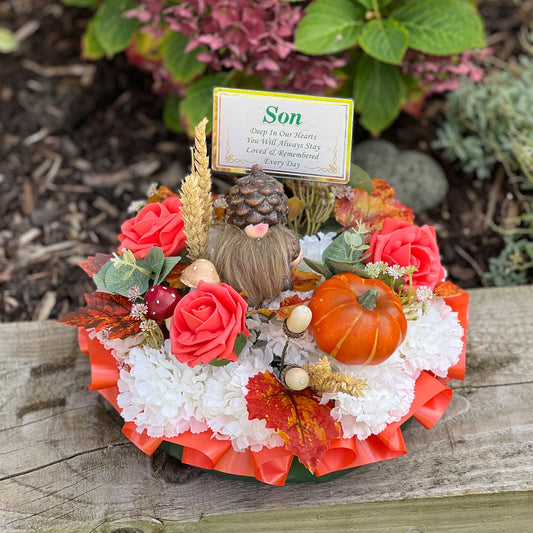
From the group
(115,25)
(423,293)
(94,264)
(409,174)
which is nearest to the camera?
(423,293)

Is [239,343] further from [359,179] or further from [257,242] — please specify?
[359,179]

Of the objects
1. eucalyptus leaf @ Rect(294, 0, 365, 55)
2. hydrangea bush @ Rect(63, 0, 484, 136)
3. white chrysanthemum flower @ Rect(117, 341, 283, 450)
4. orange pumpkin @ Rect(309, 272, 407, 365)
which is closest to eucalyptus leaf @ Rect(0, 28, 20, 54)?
hydrangea bush @ Rect(63, 0, 484, 136)

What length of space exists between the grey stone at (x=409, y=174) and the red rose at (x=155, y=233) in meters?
0.98

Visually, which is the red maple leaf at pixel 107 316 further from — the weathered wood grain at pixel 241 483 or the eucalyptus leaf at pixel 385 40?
the eucalyptus leaf at pixel 385 40

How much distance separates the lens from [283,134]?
1094 mm

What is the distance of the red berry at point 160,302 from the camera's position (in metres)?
0.99

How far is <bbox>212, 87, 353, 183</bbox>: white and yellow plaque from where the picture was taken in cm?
107

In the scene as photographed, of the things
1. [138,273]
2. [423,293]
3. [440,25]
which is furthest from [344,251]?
[440,25]

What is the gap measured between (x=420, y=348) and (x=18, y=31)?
2087 millimetres

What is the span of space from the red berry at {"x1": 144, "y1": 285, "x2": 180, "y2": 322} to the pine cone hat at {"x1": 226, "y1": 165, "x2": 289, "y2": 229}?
0.53ft

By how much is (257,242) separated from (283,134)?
0.23 m

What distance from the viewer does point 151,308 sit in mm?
992

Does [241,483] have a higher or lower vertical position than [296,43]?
lower

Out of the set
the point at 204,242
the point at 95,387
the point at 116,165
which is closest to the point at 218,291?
the point at 204,242
